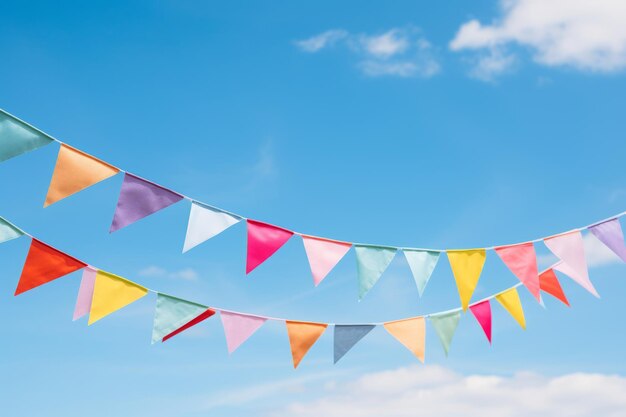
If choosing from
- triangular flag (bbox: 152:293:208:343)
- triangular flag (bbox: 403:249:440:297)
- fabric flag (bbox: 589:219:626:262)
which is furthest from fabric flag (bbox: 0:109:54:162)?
fabric flag (bbox: 589:219:626:262)

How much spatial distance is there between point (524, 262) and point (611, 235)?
0.77m

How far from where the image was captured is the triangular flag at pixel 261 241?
4.86m

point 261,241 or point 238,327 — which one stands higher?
point 261,241

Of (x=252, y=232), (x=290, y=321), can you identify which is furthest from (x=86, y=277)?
(x=290, y=321)

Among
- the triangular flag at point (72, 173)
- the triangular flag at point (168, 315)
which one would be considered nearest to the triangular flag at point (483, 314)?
the triangular flag at point (168, 315)

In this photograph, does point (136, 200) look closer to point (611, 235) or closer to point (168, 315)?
point (168, 315)

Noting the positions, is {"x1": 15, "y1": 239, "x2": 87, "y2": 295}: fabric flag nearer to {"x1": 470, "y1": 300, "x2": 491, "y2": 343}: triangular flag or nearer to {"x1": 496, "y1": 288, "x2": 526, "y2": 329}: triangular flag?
{"x1": 470, "y1": 300, "x2": 491, "y2": 343}: triangular flag

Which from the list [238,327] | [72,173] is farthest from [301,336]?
[72,173]

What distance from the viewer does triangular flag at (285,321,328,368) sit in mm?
5438

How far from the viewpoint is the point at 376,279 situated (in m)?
5.12

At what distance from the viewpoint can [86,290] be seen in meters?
4.83

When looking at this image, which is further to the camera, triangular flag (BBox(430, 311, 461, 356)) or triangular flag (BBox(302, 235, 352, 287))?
triangular flag (BBox(430, 311, 461, 356))

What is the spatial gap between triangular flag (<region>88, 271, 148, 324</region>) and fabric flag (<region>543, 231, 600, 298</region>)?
3.02 m

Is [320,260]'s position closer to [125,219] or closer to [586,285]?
[125,219]
